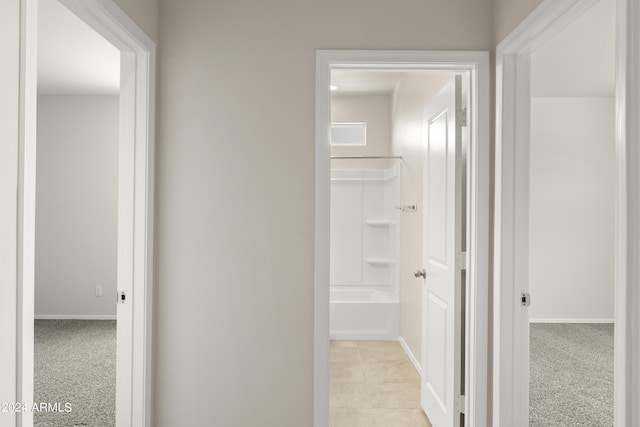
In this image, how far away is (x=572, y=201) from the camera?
18.4 ft

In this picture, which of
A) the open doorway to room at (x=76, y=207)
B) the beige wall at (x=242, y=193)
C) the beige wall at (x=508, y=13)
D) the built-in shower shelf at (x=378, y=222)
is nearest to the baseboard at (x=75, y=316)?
the open doorway to room at (x=76, y=207)

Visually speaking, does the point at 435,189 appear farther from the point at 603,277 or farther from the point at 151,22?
the point at 603,277

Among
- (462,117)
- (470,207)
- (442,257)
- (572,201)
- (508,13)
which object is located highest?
(508,13)

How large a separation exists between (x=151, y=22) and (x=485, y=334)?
2.35 m

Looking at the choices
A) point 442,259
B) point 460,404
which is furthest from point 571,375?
point 442,259

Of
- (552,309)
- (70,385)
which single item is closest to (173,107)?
(70,385)

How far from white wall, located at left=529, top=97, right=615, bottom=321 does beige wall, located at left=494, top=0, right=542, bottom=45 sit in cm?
367

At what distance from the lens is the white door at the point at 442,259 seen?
2.54 meters

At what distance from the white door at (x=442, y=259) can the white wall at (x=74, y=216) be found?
4186mm

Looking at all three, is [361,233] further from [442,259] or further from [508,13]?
[508,13]

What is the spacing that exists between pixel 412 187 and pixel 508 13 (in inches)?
89.6

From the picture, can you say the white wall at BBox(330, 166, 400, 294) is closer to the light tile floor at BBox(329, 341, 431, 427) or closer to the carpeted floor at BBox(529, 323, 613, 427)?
the light tile floor at BBox(329, 341, 431, 427)

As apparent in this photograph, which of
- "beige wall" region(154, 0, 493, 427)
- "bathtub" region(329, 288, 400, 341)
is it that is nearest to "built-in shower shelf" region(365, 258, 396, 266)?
"bathtub" region(329, 288, 400, 341)

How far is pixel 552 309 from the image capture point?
A: 18.6 feet
